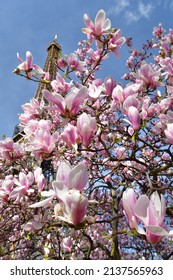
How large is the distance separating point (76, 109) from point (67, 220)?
0.90 meters

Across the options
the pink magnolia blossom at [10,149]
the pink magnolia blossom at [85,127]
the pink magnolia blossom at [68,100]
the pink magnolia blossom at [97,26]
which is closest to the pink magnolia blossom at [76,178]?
the pink magnolia blossom at [85,127]

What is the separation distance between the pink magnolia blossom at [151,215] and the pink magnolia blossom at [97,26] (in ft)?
6.00

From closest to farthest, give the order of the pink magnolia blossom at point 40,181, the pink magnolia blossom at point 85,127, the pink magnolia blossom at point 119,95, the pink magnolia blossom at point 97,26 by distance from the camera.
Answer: the pink magnolia blossom at point 85,127 < the pink magnolia blossom at point 119,95 < the pink magnolia blossom at point 40,181 < the pink magnolia blossom at point 97,26

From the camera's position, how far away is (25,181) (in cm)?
234

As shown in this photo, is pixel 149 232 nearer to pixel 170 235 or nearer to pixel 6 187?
pixel 170 235

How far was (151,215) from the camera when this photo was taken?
1.14 metres

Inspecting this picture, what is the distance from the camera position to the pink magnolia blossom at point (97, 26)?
2482 millimetres

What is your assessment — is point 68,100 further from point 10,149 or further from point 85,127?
point 10,149

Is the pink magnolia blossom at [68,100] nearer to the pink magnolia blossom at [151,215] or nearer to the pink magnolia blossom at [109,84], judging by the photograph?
the pink magnolia blossom at [109,84]

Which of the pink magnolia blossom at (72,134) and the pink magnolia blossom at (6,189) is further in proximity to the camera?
the pink magnolia blossom at (6,189)

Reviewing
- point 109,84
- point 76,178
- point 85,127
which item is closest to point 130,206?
point 76,178

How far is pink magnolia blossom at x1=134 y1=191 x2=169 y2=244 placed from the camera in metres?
1.13

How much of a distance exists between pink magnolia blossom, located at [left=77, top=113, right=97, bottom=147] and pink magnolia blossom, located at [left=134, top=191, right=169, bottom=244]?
0.75 m
